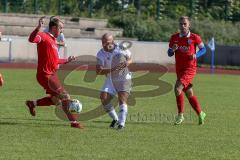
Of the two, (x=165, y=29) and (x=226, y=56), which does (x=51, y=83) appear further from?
(x=165, y=29)

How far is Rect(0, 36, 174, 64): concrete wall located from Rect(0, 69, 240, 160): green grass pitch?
18482 mm

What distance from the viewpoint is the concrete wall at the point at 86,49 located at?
3681 centimetres

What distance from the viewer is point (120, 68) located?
13078mm

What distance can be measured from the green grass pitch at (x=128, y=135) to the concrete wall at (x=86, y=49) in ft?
60.6

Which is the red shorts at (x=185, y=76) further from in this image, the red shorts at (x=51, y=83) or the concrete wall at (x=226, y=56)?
the concrete wall at (x=226, y=56)

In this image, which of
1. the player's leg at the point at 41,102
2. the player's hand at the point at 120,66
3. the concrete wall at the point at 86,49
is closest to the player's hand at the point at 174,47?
the player's hand at the point at 120,66

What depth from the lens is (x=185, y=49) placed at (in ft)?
47.0

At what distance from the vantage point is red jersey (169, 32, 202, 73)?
14.3 metres

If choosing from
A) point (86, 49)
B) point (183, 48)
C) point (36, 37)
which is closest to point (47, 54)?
point (36, 37)

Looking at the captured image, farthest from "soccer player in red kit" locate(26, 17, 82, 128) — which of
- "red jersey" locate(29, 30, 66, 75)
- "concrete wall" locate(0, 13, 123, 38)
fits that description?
"concrete wall" locate(0, 13, 123, 38)

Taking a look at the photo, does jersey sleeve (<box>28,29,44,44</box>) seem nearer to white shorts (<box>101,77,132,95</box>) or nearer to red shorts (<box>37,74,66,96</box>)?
red shorts (<box>37,74,66,96</box>)

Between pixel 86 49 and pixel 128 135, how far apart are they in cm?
2662

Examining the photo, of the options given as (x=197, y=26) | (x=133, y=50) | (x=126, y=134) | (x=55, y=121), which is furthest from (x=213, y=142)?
(x=197, y=26)

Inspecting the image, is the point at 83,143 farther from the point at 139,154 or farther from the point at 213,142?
the point at 213,142
